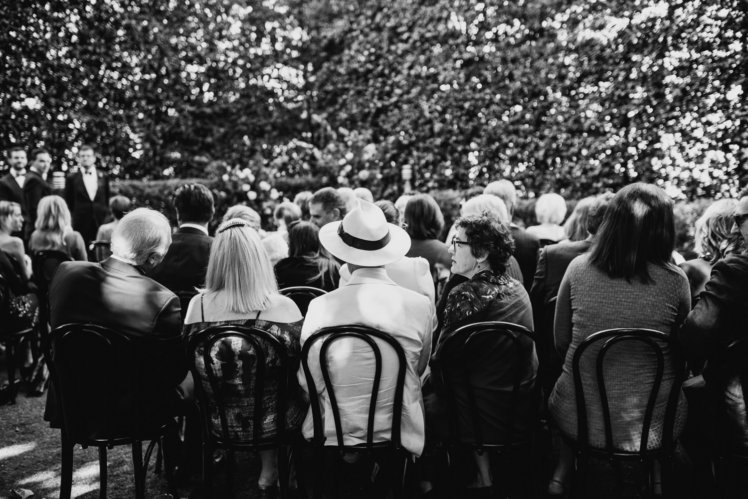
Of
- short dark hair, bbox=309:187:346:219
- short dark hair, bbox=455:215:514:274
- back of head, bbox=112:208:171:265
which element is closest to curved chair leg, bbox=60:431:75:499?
back of head, bbox=112:208:171:265

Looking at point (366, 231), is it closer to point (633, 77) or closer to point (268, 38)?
point (633, 77)

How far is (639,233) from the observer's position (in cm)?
259

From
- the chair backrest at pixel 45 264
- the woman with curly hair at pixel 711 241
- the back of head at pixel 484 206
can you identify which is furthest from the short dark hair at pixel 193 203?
the woman with curly hair at pixel 711 241

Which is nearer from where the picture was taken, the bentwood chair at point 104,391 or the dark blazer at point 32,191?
the bentwood chair at point 104,391

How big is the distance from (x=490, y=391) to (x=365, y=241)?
87 centimetres

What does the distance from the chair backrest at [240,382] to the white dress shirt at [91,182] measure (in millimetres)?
5816

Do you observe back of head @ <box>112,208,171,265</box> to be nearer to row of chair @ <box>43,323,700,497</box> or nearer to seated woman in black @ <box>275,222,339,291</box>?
row of chair @ <box>43,323,700,497</box>

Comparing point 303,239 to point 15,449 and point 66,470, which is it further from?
point 15,449

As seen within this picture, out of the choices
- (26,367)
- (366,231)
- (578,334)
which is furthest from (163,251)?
(26,367)

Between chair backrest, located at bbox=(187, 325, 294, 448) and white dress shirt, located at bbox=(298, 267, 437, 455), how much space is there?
130 millimetres

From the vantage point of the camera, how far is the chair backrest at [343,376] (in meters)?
A: 2.42

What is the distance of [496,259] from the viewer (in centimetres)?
293

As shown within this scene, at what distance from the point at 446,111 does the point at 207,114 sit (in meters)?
4.68

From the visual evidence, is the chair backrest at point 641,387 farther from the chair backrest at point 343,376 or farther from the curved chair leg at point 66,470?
the curved chair leg at point 66,470
